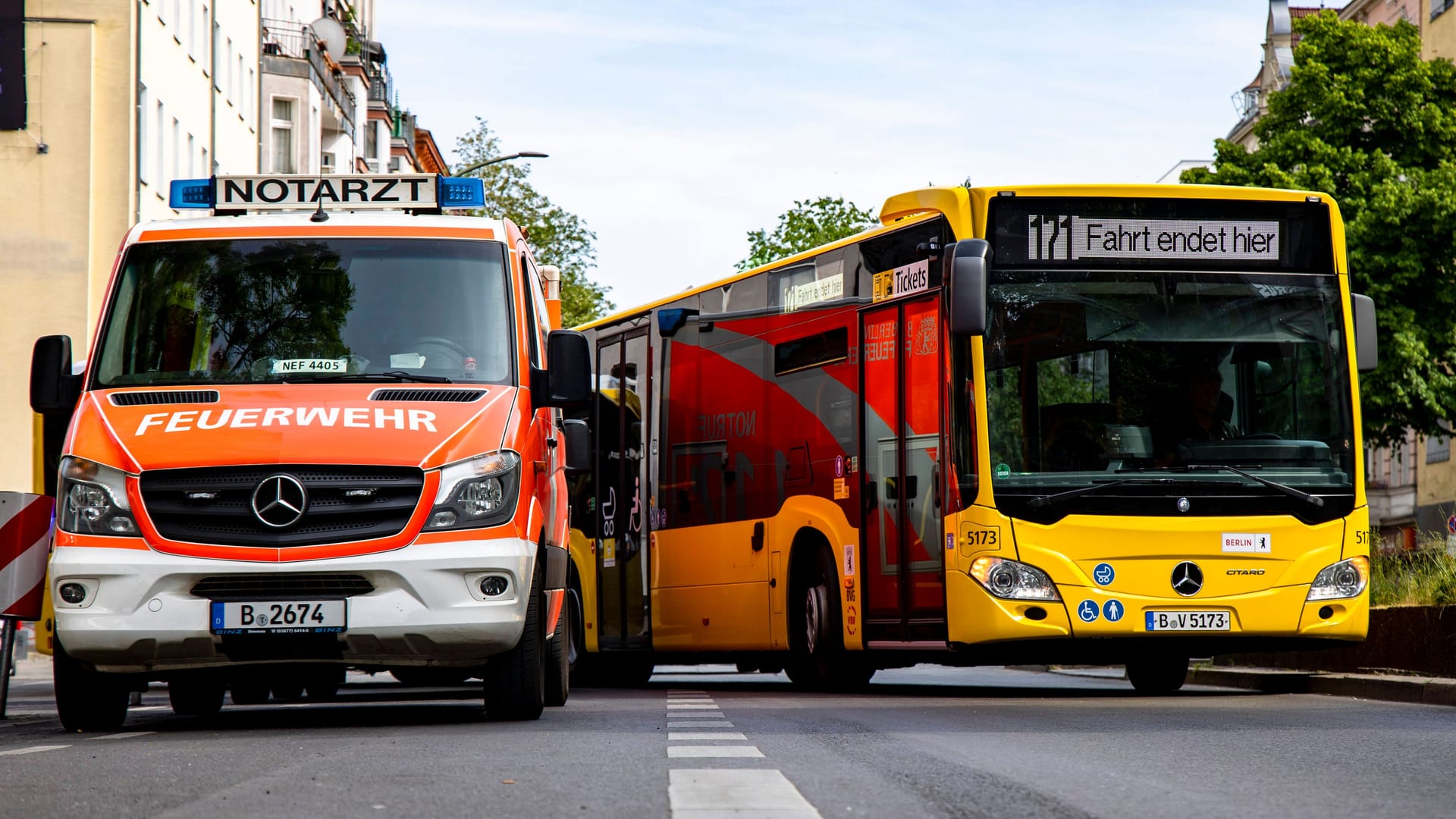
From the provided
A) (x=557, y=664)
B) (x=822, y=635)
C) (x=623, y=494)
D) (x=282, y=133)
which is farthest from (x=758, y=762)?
(x=282, y=133)

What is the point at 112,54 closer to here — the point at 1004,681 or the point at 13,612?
the point at 1004,681

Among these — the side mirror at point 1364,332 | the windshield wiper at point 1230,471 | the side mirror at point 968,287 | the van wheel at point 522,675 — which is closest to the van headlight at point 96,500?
the van wheel at point 522,675

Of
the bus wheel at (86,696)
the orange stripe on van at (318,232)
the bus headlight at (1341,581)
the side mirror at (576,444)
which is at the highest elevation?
the orange stripe on van at (318,232)

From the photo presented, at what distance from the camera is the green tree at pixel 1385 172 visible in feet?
139

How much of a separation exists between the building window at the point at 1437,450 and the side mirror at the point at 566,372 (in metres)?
45.1

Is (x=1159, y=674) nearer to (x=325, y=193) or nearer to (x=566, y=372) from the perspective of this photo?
(x=566, y=372)

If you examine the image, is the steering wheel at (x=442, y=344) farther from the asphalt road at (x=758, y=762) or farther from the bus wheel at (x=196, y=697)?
the bus wheel at (x=196, y=697)

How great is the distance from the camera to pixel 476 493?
11.0 meters

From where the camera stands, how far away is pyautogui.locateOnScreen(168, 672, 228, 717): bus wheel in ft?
44.0

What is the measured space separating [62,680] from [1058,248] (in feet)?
22.6

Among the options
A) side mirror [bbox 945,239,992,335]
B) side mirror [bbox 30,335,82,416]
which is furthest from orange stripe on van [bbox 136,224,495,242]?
side mirror [bbox 945,239,992,335]

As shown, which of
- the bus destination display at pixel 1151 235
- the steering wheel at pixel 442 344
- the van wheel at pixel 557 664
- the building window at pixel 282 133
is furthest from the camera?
the building window at pixel 282 133

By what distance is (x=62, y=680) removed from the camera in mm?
11484

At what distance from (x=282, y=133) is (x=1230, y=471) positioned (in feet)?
150
